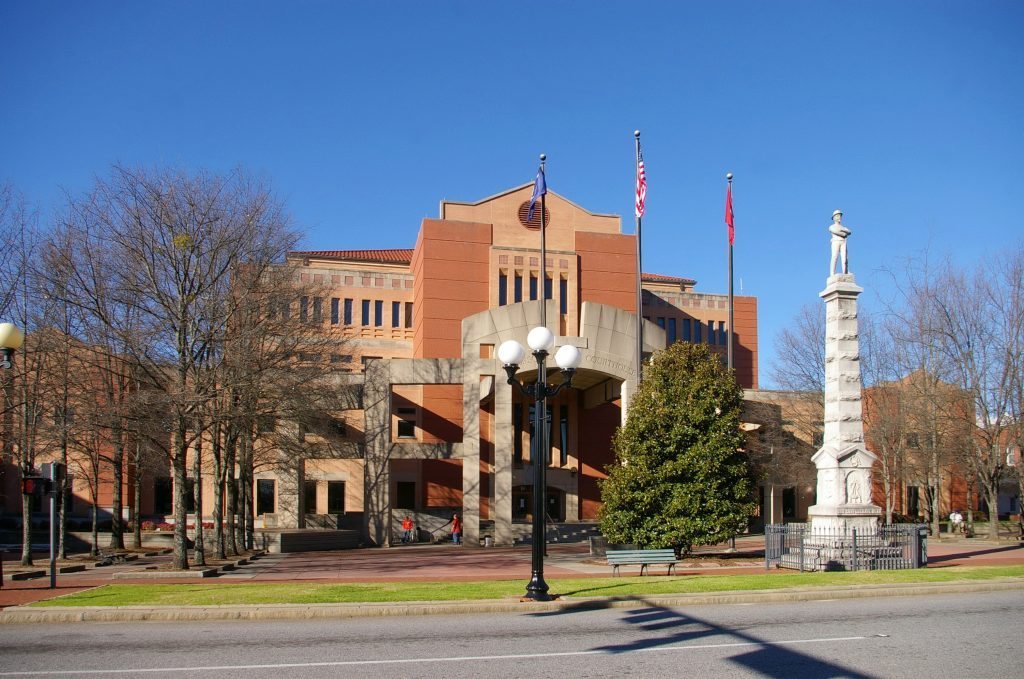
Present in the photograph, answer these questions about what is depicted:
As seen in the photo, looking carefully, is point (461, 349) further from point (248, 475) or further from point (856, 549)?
point (856, 549)

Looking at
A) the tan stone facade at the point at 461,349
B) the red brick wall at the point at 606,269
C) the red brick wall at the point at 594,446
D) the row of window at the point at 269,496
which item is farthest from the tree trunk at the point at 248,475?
the red brick wall at the point at 606,269

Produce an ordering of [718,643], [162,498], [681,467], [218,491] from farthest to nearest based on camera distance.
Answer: [162,498], [218,491], [681,467], [718,643]

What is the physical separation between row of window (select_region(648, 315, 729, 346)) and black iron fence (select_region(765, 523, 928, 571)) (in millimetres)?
34581

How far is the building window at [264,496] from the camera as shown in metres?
53.7

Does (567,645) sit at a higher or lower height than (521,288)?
lower

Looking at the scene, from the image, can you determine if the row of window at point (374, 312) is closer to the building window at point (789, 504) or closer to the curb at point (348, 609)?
the building window at point (789, 504)

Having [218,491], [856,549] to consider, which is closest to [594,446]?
[218,491]

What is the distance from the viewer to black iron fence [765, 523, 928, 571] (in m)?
22.0

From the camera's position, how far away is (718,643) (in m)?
11.1

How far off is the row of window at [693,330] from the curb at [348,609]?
Result: 139 ft

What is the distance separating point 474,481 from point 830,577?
72.4 feet

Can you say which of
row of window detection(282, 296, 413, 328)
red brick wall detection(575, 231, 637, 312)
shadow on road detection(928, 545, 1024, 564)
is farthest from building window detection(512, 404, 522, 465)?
shadow on road detection(928, 545, 1024, 564)

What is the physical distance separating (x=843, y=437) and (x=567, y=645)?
48.0 feet

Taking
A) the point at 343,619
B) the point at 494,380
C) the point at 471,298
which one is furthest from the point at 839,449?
the point at 471,298
